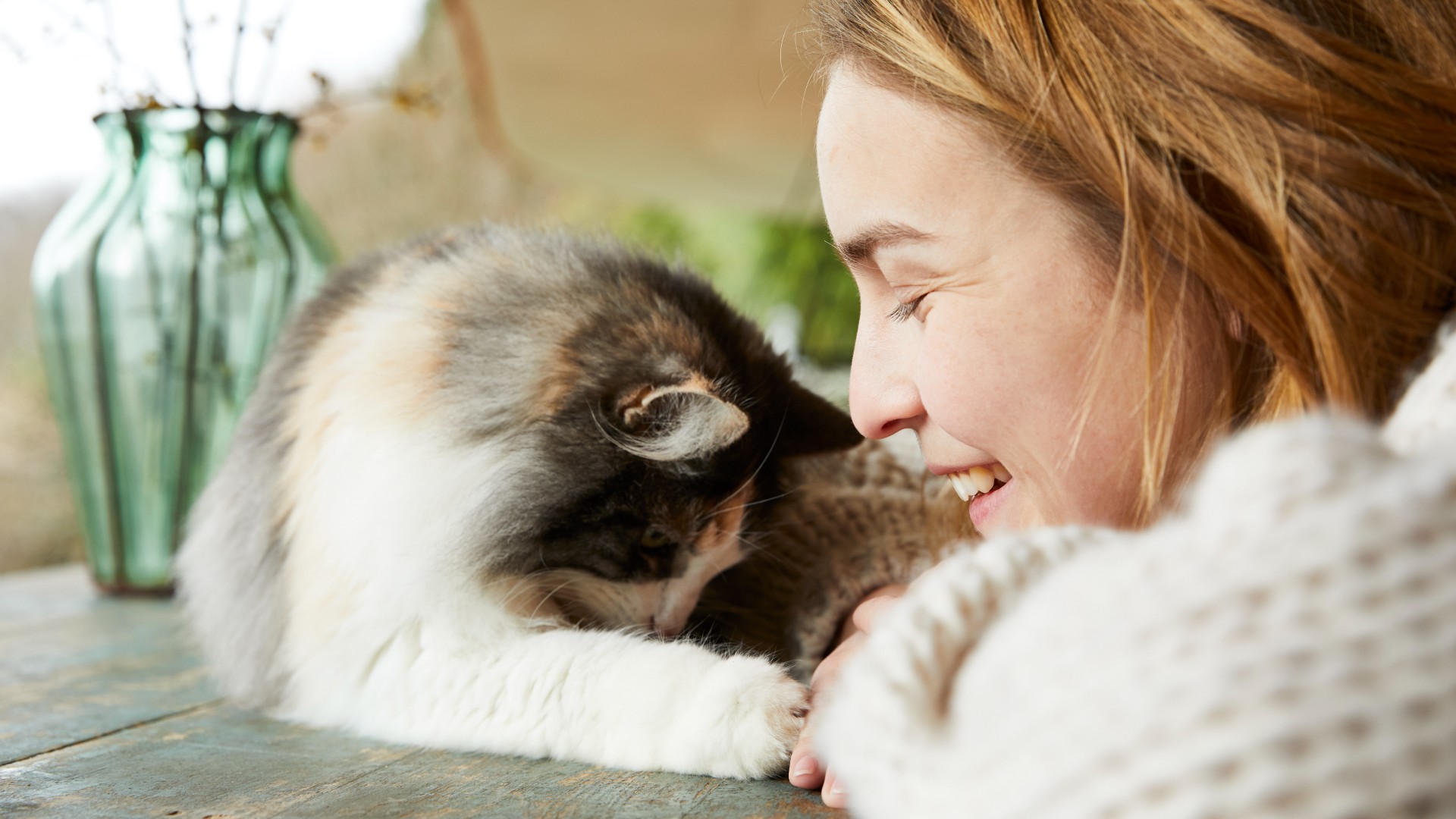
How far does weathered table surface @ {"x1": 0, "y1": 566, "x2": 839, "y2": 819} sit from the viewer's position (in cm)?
84

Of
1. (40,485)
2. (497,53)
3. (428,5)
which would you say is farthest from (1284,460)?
(428,5)

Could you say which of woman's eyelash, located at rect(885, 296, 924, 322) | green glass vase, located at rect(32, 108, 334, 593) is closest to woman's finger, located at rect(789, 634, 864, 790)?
woman's eyelash, located at rect(885, 296, 924, 322)

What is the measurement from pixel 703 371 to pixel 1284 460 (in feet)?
2.67

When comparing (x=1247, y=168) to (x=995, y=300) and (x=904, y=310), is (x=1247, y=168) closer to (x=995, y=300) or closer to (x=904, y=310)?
(x=995, y=300)

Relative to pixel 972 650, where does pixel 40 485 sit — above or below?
below

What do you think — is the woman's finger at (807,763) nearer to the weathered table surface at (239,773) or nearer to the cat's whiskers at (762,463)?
the weathered table surface at (239,773)

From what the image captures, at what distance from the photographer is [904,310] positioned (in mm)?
1011

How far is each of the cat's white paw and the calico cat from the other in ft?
0.16

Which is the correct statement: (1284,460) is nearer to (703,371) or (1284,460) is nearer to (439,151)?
(703,371)

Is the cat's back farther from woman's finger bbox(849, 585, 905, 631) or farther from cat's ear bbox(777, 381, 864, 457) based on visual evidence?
woman's finger bbox(849, 585, 905, 631)

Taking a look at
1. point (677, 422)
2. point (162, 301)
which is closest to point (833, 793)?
point (677, 422)

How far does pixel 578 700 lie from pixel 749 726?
0.18 m

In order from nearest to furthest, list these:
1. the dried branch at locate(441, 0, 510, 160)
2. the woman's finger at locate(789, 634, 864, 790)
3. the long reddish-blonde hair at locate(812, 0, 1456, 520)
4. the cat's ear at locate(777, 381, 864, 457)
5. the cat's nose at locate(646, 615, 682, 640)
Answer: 1. the long reddish-blonde hair at locate(812, 0, 1456, 520)
2. the woman's finger at locate(789, 634, 864, 790)
3. the cat's nose at locate(646, 615, 682, 640)
4. the cat's ear at locate(777, 381, 864, 457)
5. the dried branch at locate(441, 0, 510, 160)

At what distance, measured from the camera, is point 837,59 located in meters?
1.05
